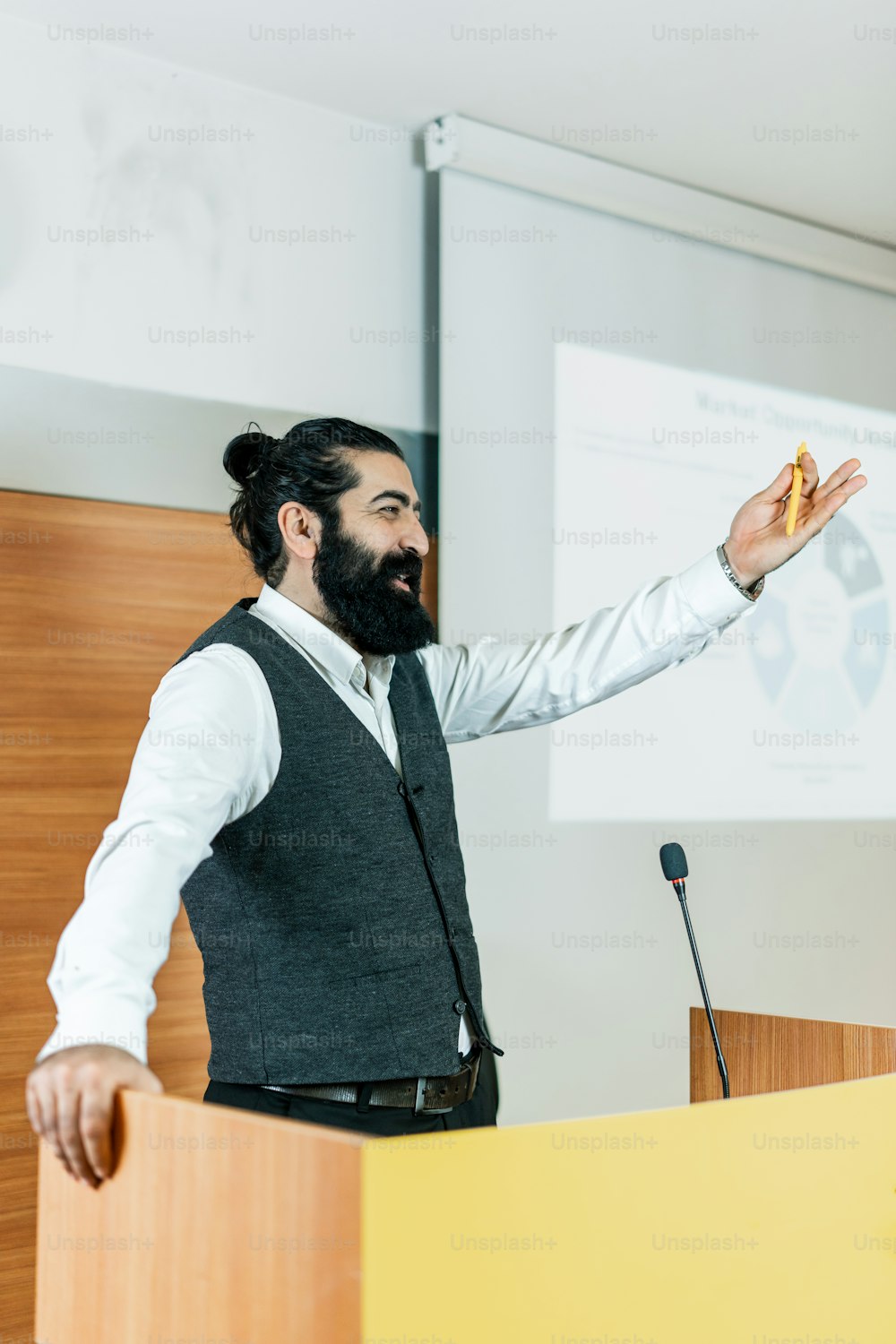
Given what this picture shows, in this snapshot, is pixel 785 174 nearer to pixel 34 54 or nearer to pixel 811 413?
pixel 811 413

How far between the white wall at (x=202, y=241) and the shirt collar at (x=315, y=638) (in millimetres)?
925

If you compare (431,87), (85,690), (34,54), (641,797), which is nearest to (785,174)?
(431,87)

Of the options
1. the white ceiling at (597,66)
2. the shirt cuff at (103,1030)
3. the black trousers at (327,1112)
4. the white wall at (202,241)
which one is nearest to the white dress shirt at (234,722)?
the shirt cuff at (103,1030)

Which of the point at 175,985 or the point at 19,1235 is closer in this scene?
the point at 19,1235

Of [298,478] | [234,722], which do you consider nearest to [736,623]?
[298,478]

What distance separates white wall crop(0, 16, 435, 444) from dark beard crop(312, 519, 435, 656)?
0.93 metres

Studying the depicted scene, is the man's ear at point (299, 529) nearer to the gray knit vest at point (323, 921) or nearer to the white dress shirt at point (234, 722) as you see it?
the white dress shirt at point (234, 722)

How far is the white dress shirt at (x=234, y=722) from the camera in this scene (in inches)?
44.3

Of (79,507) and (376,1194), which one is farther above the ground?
(79,507)

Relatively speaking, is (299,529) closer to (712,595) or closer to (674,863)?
(712,595)

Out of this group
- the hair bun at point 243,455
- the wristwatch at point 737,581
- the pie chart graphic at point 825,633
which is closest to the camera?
the wristwatch at point 737,581

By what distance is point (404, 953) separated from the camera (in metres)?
1.63

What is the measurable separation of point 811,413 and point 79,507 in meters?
2.23

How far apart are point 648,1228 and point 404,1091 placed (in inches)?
23.9
